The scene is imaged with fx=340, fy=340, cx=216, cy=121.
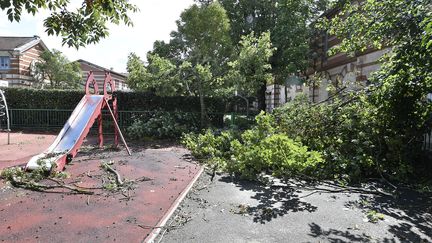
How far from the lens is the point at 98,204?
5.56m

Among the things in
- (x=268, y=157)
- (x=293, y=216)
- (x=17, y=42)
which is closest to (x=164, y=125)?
(x=268, y=157)

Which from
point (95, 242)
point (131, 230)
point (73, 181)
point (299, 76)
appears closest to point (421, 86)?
point (131, 230)

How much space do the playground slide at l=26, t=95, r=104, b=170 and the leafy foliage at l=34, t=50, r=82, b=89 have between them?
24.3m

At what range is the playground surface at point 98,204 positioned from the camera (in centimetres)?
445

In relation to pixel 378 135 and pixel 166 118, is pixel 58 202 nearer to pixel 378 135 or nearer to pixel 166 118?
pixel 378 135

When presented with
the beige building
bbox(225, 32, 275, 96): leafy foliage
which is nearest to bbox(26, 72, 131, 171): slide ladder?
bbox(225, 32, 275, 96): leafy foliage

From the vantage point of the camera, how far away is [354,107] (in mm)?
8891

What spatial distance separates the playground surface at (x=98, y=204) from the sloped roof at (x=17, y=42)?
27643 millimetres

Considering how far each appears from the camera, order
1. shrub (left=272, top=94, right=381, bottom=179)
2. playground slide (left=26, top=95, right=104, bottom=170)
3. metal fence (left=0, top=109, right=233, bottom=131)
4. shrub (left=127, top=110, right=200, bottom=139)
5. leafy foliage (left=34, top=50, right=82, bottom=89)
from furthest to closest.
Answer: leafy foliage (left=34, top=50, right=82, bottom=89)
metal fence (left=0, top=109, right=233, bottom=131)
shrub (left=127, top=110, right=200, bottom=139)
shrub (left=272, top=94, right=381, bottom=179)
playground slide (left=26, top=95, right=104, bottom=170)

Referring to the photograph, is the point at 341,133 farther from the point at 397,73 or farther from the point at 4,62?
the point at 4,62

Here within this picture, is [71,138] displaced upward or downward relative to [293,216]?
upward

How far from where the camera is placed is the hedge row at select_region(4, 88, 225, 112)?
54.0 feet

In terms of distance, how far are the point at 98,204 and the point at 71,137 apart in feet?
13.8

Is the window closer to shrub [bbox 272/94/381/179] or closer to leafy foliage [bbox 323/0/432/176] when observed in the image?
shrub [bbox 272/94/381/179]
